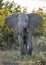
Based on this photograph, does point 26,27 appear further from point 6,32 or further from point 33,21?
point 6,32

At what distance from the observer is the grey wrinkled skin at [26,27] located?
13802 mm

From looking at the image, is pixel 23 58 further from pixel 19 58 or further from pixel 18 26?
pixel 18 26

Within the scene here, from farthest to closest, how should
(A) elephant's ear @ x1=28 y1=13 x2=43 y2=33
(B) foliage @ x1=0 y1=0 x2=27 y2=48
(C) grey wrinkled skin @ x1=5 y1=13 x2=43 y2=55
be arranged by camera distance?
(B) foliage @ x1=0 y1=0 x2=27 y2=48
(A) elephant's ear @ x1=28 y1=13 x2=43 y2=33
(C) grey wrinkled skin @ x1=5 y1=13 x2=43 y2=55

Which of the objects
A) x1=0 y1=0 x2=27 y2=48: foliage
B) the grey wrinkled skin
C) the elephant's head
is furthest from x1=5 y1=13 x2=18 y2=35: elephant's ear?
x1=0 y1=0 x2=27 y2=48: foliage

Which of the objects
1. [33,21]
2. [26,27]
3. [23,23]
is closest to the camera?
[23,23]

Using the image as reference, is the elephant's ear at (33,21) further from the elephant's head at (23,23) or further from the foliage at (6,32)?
the foliage at (6,32)

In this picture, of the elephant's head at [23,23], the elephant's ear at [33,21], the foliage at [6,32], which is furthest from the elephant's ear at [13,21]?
the foliage at [6,32]

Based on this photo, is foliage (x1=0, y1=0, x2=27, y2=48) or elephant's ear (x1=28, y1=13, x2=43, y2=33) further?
foliage (x1=0, y1=0, x2=27, y2=48)

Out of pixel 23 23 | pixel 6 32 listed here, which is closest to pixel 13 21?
pixel 23 23

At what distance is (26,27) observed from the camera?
13750mm

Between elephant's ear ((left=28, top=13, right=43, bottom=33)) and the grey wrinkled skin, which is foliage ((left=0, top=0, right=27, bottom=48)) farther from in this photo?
elephant's ear ((left=28, top=13, right=43, bottom=33))

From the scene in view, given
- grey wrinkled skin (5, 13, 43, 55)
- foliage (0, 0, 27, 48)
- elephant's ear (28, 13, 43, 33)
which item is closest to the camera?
grey wrinkled skin (5, 13, 43, 55)

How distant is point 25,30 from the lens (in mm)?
13828

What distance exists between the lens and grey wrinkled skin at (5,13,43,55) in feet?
45.3
